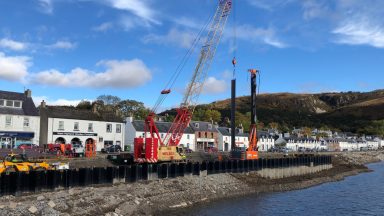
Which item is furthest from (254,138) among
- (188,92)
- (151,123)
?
(151,123)

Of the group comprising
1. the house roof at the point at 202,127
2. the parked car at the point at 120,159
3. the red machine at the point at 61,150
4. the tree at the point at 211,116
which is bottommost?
the parked car at the point at 120,159

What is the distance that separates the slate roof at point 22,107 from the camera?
6308 cm

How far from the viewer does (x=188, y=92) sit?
2694 inches

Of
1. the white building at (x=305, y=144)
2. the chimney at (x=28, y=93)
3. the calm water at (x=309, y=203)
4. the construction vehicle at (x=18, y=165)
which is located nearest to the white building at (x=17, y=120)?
the chimney at (x=28, y=93)

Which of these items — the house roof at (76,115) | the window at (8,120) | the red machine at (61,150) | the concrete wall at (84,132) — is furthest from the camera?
the house roof at (76,115)

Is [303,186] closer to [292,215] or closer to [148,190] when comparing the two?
[292,215]

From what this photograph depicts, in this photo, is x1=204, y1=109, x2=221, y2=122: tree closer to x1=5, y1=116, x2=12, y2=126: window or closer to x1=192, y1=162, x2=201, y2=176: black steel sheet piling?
x1=5, y1=116, x2=12, y2=126: window

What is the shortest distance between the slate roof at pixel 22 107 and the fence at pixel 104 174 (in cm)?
3076

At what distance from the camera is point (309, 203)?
42.6 metres

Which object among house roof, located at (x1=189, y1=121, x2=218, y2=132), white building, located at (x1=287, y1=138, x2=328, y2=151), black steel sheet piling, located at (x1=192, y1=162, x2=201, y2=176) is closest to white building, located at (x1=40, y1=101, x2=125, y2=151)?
house roof, located at (x1=189, y1=121, x2=218, y2=132)

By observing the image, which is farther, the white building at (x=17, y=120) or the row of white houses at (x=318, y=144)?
the row of white houses at (x=318, y=144)

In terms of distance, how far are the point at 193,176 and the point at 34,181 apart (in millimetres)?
20107

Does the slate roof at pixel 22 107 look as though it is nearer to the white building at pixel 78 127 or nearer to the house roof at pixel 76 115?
the white building at pixel 78 127

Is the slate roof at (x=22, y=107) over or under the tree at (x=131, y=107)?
under
